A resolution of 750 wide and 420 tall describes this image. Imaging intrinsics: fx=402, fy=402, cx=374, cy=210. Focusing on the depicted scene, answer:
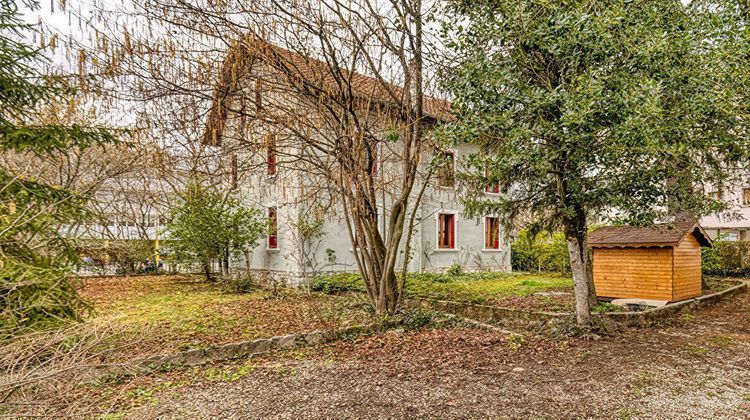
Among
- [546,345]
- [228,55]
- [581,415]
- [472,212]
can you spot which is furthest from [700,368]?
[228,55]

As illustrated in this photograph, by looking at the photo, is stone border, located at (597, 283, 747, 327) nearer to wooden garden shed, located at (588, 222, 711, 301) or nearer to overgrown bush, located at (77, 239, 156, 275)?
wooden garden shed, located at (588, 222, 711, 301)

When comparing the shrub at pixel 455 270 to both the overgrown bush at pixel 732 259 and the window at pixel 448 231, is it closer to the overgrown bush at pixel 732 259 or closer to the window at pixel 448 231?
the window at pixel 448 231

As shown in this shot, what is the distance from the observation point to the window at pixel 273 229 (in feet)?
44.3

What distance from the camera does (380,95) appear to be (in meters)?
8.55

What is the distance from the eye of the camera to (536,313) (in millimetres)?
8180

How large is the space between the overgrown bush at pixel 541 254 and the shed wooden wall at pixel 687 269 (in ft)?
18.6

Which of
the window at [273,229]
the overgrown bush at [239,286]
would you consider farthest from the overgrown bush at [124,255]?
the window at [273,229]

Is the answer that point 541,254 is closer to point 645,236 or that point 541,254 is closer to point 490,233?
point 490,233

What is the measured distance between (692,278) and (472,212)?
671 cm

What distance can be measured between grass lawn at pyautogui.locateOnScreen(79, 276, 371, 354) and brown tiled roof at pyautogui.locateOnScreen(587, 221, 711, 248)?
21.5ft

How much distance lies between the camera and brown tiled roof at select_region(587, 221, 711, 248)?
9.44 metres

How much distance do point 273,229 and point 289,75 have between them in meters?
7.13

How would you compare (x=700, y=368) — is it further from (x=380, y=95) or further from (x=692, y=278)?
(x=380, y=95)

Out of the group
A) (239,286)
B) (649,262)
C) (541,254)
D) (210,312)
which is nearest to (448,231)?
(541,254)
